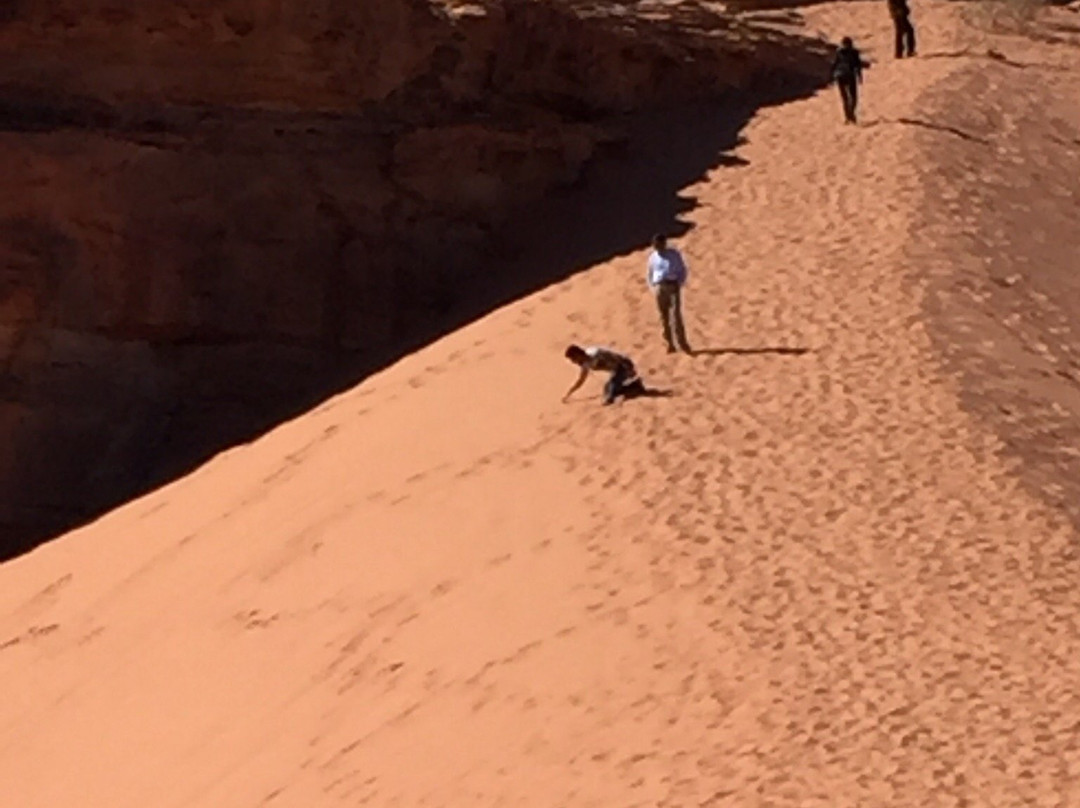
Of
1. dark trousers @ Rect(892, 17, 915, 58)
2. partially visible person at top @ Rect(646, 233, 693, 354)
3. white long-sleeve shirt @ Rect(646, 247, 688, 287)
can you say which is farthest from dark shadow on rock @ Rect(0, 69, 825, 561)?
dark trousers @ Rect(892, 17, 915, 58)

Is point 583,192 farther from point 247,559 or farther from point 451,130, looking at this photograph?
point 247,559

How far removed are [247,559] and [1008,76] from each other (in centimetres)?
1274

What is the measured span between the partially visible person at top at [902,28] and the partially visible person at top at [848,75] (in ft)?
7.33

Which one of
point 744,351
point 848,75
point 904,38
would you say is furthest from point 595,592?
point 904,38

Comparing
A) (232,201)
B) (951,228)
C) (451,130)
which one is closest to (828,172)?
(951,228)

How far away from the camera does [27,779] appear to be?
15383 mm

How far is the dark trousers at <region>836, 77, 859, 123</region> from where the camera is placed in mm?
23656

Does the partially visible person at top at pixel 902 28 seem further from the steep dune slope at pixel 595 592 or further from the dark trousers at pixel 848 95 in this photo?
the steep dune slope at pixel 595 592

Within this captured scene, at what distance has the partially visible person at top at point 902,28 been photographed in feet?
85.9

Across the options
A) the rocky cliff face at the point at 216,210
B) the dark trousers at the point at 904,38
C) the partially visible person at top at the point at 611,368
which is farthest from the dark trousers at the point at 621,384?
the dark trousers at the point at 904,38

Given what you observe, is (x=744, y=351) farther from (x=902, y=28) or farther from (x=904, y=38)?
(x=904, y=38)

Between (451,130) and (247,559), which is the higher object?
(451,130)

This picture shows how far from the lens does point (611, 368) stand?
17891mm

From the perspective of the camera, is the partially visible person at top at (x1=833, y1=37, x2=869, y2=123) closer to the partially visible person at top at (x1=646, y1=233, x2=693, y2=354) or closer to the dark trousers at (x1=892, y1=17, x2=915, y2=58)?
the dark trousers at (x1=892, y1=17, x2=915, y2=58)
